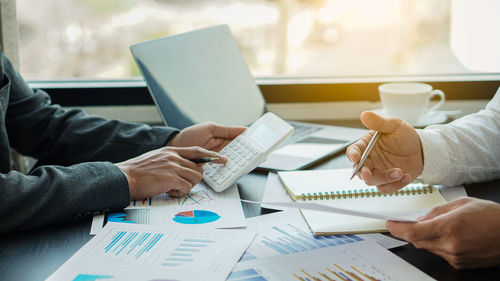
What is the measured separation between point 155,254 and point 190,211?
6.5 inches

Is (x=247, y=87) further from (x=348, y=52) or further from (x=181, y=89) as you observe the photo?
(x=348, y=52)

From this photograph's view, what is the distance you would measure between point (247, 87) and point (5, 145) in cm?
60

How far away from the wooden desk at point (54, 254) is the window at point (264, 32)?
92 cm

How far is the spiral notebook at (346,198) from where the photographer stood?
746mm

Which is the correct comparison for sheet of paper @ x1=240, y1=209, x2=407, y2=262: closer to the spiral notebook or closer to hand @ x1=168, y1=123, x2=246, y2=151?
the spiral notebook

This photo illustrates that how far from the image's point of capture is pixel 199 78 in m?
1.22

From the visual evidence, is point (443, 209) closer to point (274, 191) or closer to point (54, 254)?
point (274, 191)

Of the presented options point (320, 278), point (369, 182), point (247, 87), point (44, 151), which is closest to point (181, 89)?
point (247, 87)

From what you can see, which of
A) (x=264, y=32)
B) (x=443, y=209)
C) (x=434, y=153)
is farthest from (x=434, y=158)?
(x=264, y=32)

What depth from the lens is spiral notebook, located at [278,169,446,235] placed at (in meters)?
0.75

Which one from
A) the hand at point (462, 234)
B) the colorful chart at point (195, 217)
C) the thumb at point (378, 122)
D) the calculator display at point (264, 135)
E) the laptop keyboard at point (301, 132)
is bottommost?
the laptop keyboard at point (301, 132)

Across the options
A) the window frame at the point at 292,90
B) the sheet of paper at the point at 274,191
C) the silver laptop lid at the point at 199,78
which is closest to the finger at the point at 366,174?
the sheet of paper at the point at 274,191

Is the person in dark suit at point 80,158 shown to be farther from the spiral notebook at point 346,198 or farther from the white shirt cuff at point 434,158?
the white shirt cuff at point 434,158

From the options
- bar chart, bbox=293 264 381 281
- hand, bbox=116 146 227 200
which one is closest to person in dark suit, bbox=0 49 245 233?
hand, bbox=116 146 227 200
